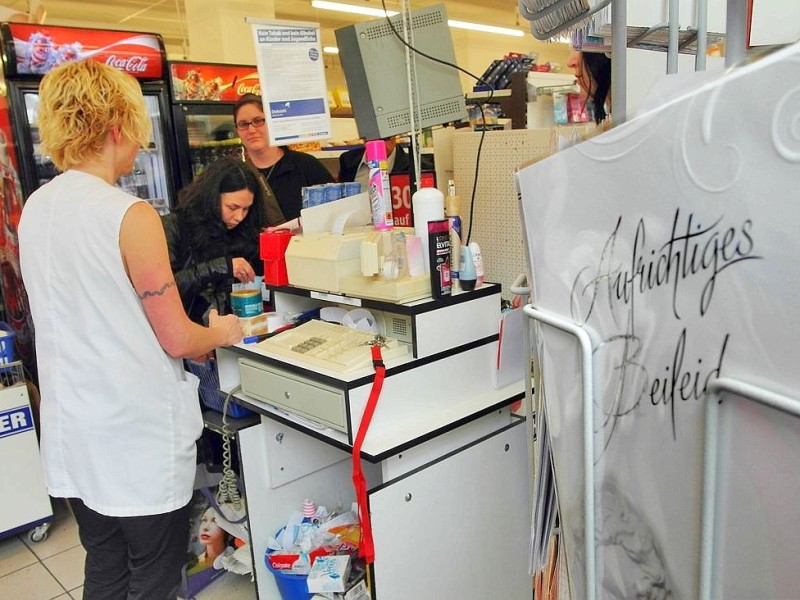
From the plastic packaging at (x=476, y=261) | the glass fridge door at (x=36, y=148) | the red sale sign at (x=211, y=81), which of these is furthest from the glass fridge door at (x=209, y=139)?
the plastic packaging at (x=476, y=261)

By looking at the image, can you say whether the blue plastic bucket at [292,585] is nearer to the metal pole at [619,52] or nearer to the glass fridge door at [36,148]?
the metal pole at [619,52]

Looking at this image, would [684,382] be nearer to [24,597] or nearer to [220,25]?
[24,597]

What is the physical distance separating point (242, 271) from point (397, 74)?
2.88ft

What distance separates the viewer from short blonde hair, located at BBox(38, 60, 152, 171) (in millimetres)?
1505

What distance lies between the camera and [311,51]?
260 centimetres

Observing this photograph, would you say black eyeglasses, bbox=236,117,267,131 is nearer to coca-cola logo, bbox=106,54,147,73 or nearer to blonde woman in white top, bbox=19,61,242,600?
coca-cola logo, bbox=106,54,147,73

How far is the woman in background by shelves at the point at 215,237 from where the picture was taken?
231cm

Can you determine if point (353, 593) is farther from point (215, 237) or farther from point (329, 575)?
point (215, 237)

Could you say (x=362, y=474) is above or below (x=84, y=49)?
below

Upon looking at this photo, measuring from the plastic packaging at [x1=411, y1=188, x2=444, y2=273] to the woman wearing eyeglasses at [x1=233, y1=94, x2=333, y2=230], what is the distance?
57.6 inches

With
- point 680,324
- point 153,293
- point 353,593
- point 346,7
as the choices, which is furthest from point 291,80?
point 346,7

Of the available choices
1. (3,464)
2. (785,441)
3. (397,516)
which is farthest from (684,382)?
(3,464)

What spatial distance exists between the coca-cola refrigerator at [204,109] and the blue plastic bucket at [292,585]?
2.49 m

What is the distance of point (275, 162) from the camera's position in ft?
10.7
